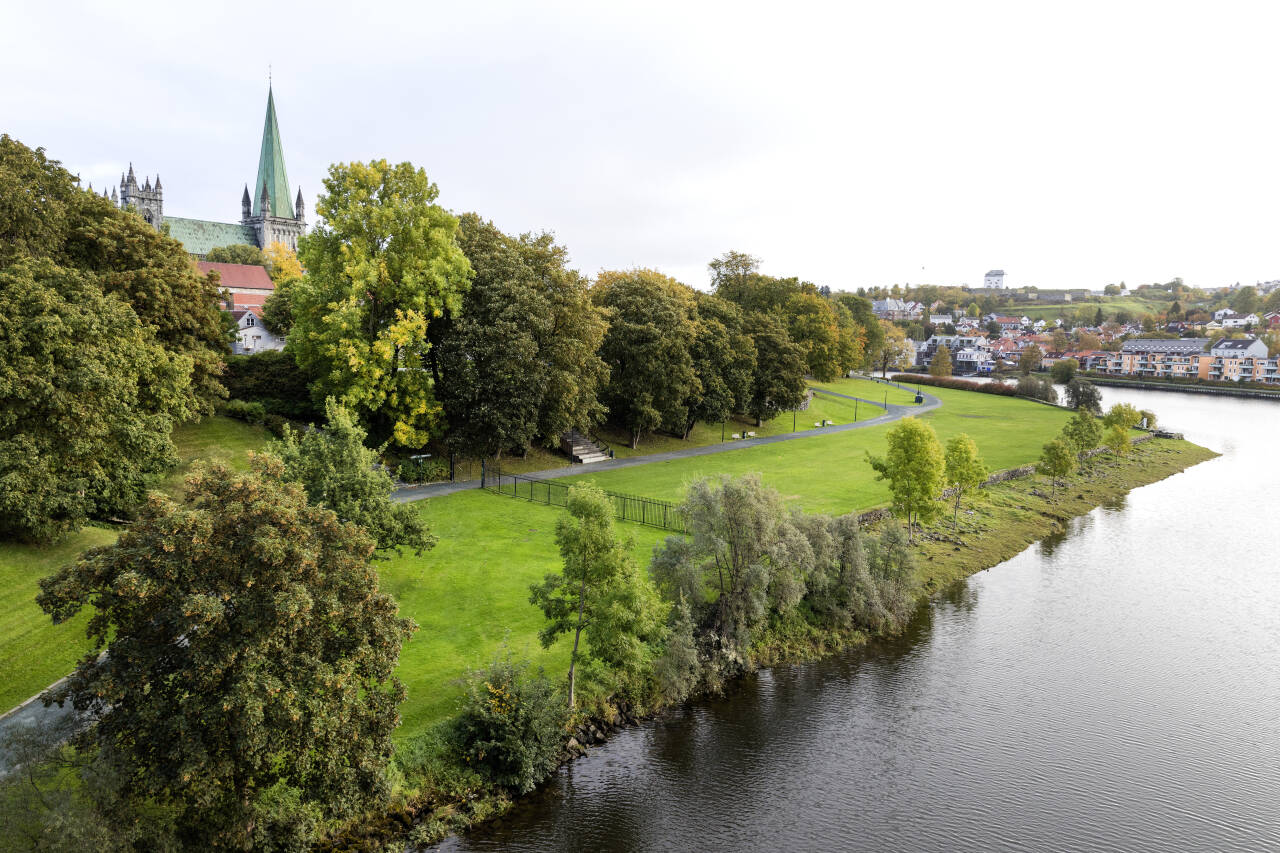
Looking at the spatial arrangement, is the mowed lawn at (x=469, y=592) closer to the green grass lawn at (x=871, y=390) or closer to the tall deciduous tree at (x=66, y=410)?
the tall deciduous tree at (x=66, y=410)

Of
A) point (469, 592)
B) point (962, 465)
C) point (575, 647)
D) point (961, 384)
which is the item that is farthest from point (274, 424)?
point (961, 384)

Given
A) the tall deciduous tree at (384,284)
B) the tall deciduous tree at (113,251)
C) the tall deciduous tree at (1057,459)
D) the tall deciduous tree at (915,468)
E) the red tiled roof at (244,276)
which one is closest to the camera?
the tall deciduous tree at (113,251)

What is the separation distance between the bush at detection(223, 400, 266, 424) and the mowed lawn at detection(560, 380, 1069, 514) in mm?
19071

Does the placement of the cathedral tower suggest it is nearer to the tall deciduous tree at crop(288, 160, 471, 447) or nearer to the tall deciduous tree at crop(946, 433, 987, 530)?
the tall deciduous tree at crop(288, 160, 471, 447)

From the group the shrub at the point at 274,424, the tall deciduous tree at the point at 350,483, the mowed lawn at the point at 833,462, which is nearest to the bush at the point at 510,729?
the tall deciduous tree at the point at 350,483

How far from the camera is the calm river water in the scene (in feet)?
59.0

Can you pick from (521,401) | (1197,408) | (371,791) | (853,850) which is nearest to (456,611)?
(371,791)

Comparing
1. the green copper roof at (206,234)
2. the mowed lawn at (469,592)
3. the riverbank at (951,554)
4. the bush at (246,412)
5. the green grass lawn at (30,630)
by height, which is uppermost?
the green copper roof at (206,234)

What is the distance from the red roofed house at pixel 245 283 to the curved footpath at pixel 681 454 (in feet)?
198

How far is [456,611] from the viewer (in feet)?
84.1

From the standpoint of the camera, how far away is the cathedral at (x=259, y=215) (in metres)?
125

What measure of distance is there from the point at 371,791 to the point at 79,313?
21281mm

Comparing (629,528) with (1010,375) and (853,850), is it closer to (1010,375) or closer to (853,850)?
(853,850)

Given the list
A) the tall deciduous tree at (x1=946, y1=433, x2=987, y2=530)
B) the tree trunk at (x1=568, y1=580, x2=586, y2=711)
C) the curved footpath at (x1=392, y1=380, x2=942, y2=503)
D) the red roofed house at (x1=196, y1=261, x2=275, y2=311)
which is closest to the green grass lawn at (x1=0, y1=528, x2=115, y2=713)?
the curved footpath at (x1=392, y1=380, x2=942, y2=503)
